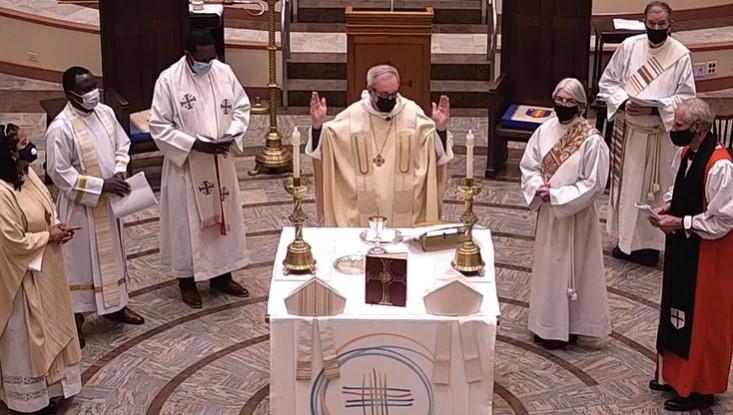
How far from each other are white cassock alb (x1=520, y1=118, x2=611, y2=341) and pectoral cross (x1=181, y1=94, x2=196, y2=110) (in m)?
2.09

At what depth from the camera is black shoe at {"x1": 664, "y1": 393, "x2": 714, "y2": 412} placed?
23.0 feet

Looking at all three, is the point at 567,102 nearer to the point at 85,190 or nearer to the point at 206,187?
the point at 206,187

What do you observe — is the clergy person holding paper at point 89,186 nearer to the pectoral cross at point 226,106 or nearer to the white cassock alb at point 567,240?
the pectoral cross at point 226,106

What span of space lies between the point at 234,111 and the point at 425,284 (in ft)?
8.50

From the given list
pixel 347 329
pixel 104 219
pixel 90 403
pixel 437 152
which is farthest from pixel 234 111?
pixel 347 329

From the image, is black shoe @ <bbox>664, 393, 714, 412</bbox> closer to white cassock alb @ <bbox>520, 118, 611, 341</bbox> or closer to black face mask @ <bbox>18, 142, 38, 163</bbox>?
white cassock alb @ <bbox>520, 118, 611, 341</bbox>

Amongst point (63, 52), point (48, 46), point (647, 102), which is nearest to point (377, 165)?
point (647, 102)

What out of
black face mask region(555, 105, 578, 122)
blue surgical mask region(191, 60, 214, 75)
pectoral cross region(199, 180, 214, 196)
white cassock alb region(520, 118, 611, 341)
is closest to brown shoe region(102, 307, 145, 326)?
pectoral cross region(199, 180, 214, 196)

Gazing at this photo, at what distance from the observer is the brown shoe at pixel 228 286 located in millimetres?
8530

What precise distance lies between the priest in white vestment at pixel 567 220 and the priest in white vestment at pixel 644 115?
1483mm

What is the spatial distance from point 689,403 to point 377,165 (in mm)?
2127

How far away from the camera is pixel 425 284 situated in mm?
6125

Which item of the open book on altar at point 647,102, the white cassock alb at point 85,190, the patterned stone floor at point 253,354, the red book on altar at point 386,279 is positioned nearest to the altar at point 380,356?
the red book on altar at point 386,279

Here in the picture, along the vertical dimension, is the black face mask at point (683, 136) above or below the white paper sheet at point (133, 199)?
above
